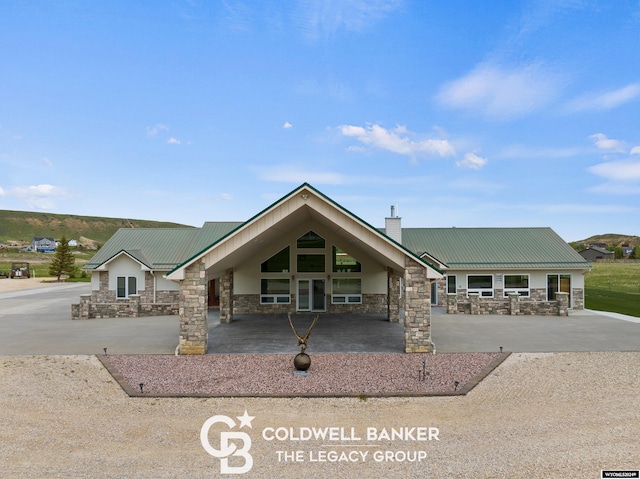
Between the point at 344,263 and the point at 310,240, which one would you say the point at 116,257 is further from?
the point at 344,263

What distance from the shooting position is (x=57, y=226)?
153 m

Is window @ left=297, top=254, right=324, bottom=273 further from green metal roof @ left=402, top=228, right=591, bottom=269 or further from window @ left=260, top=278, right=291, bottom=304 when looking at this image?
green metal roof @ left=402, top=228, right=591, bottom=269

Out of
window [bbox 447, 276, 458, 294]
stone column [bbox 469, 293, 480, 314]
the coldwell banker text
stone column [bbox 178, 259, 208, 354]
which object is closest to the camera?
the coldwell banker text

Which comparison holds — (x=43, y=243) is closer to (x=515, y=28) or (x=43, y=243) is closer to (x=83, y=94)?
(x=83, y=94)

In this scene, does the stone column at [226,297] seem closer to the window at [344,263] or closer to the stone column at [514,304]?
the window at [344,263]

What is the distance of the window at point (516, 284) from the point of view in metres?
22.2

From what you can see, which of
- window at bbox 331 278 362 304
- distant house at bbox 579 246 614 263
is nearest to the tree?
window at bbox 331 278 362 304

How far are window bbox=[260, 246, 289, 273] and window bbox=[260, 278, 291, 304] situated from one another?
0.56 meters

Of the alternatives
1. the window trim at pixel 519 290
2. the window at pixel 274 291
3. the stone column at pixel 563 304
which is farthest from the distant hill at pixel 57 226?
the stone column at pixel 563 304

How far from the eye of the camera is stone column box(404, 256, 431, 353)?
41.0 feet

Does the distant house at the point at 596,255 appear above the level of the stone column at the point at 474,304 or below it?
above

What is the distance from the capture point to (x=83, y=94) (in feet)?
74.1

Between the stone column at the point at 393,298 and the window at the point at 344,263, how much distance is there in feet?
6.68

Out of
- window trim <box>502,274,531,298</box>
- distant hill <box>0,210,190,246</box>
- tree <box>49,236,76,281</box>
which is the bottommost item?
window trim <box>502,274,531,298</box>
